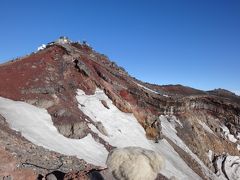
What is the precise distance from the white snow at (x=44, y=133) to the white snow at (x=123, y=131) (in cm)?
322

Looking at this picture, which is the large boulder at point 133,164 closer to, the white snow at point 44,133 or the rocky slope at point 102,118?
the rocky slope at point 102,118

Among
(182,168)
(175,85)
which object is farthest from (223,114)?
(182,168)

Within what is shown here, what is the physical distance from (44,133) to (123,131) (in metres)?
9.86

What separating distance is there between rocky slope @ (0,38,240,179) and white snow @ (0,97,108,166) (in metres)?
0.25

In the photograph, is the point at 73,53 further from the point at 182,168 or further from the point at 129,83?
the point at 182,168

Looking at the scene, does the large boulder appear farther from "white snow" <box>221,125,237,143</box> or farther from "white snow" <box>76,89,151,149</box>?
"white snow" <box>221,125,237,143</box>

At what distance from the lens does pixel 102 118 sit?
3669cm

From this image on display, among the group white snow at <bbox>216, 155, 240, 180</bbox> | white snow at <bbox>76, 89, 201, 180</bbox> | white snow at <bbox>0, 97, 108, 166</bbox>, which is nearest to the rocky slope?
white snow at <bbox>76, 89, 201, 180</bbox>

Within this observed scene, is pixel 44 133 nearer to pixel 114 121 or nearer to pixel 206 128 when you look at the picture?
pixel 114 121

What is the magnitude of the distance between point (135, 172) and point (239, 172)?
28.8m

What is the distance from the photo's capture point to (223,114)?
5866 centimetres

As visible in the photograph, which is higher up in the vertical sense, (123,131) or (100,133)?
(123,131)

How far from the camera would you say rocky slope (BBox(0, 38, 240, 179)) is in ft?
82.7

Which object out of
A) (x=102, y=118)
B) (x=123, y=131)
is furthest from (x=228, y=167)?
(x=102, y=118)
